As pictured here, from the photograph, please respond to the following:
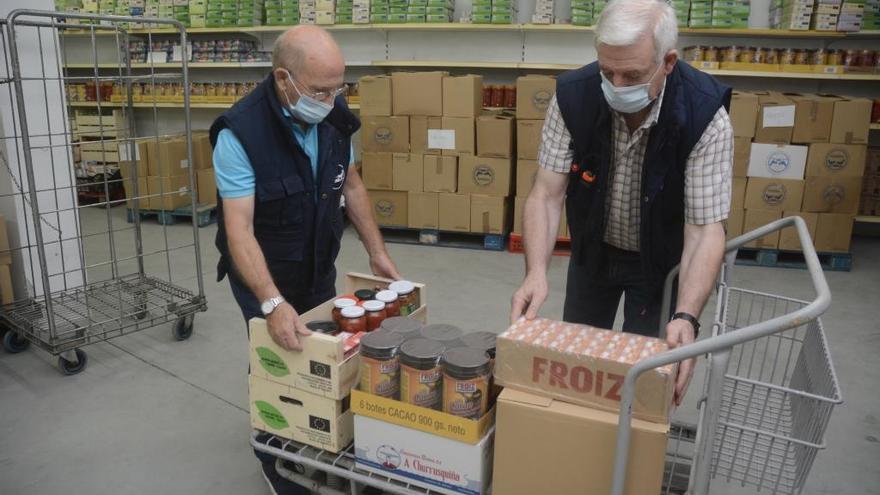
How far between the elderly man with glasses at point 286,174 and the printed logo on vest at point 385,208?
313cm

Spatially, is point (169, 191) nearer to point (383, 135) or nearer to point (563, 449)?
point (383, 135)

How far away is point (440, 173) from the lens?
5066mm

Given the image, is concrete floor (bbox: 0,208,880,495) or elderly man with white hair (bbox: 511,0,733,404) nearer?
elderly man with white hair (bbox: 511,0,733,404)

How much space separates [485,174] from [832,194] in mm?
2441

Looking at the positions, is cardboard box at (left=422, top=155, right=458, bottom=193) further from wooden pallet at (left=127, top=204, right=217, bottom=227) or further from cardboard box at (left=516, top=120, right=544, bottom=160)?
wooden pallet at (left=127, top=204, right=217, bottom=227)

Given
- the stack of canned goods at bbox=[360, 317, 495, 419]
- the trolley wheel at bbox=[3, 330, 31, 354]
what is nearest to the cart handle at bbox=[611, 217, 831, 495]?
the stack of canned goods at bbox=[360, 317, 495, 419]

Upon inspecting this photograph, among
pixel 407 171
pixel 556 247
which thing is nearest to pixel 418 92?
pixel 407 171

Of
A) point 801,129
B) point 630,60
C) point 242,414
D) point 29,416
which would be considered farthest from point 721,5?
point 29,416

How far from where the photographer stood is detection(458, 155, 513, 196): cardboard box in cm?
494

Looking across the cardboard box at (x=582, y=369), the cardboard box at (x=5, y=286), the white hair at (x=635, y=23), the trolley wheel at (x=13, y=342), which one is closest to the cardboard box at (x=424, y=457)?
the cardboard box at (x=582, y=369)

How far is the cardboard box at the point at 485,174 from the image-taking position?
4941 millimetres

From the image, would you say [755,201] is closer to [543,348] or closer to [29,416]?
[543,348]

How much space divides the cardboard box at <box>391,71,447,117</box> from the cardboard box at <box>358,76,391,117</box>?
0.19 feet

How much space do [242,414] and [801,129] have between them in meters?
4.07
